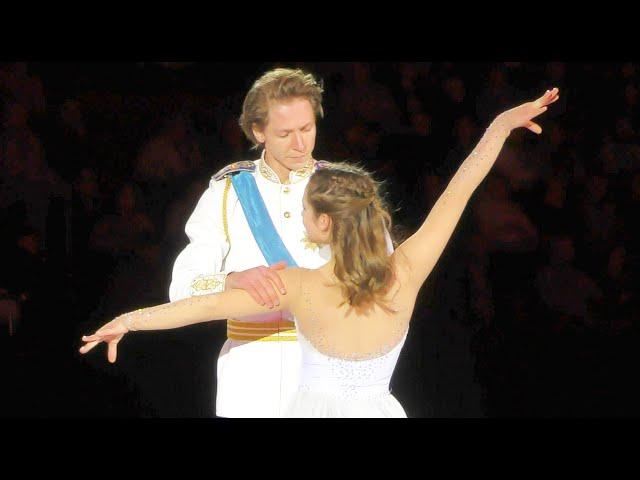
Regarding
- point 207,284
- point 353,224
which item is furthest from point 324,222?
point 207,284

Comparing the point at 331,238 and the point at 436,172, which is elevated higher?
the point at 436,172

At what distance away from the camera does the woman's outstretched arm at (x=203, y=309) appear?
3303 mm

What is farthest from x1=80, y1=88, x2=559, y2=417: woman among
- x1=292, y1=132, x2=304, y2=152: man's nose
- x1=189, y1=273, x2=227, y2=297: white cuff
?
x1=292, y1=132, x2=304, y2=152: man's nose

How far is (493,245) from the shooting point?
180 inches

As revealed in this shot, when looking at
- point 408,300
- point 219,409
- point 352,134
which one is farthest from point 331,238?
point 352,134

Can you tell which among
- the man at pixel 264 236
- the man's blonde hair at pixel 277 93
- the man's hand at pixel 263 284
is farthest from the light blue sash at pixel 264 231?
the man's hand at pixel 263 284

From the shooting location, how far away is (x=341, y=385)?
3385 millimetres

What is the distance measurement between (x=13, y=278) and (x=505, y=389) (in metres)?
1.98

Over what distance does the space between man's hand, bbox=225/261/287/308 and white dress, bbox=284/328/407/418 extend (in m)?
0.17

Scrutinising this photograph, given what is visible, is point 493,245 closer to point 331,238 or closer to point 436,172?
point 436,172

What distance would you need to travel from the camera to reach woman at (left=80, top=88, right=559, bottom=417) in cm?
327

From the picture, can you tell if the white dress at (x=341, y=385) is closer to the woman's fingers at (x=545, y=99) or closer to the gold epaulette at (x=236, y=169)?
the gold epaulette at (x=236, y=169)

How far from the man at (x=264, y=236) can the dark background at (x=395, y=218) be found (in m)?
0.62

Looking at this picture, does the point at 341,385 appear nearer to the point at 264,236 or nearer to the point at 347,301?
the point at 347,301
